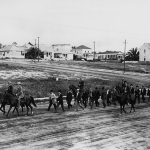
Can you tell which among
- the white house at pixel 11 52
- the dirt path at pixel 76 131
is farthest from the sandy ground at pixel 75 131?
the white house at pixel 11 52

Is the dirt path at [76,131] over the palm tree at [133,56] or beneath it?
beneath

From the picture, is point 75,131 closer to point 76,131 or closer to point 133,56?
point 76,131

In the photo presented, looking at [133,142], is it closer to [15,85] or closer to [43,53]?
[15,85]

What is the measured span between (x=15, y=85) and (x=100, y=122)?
14648 mm

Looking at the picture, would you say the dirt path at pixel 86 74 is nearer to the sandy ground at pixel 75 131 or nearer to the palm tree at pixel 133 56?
the sandy ground at pixel 75 131

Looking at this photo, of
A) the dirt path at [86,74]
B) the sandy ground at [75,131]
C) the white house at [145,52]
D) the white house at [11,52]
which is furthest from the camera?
the white house at [145,52]

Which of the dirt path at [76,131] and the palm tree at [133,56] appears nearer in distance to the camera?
the dirt path at [76,131]

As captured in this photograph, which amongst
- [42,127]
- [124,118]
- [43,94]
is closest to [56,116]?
[42,127]

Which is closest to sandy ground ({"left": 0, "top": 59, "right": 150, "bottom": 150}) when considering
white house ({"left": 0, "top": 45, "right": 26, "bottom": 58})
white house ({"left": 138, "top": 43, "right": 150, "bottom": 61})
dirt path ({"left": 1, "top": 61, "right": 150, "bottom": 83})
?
dirt path ({"left": 1, "top": 61, "right": 150, "bottom": 83})

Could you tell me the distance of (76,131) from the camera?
1245cm

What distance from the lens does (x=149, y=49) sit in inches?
3666

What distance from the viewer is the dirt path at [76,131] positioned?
10.3 m

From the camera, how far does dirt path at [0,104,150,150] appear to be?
33.8 ft

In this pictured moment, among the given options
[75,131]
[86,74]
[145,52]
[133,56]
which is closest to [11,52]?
[133,56]
